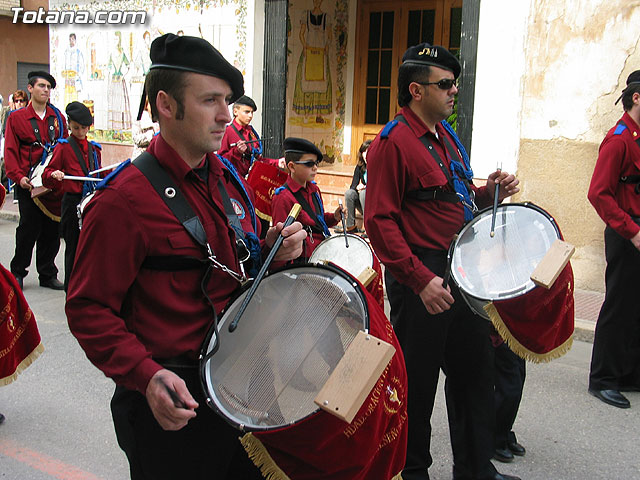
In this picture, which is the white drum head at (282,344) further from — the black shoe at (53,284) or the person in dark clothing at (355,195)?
the person in dark clothing at (355,195)

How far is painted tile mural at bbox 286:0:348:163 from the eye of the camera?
11469 millimetres

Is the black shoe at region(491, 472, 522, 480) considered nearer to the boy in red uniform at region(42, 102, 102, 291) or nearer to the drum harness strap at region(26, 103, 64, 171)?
the boy in red uniform at region(42, 102, 102, 291)

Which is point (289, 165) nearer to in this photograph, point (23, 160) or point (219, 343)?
point (219, 343)

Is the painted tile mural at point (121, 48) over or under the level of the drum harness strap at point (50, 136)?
over

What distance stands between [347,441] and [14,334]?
8.92 feet

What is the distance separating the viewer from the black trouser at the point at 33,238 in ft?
24.7

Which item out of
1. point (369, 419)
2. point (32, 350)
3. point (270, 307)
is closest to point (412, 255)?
point (270, 307)

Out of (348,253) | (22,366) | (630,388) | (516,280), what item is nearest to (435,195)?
(516,280)

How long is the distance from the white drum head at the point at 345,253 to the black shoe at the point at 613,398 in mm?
1857

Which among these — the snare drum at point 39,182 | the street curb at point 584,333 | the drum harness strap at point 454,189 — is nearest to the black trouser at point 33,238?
the snare drum at point 39,182

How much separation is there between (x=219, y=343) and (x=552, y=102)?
6408 millimetres

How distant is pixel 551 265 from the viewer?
2678mm

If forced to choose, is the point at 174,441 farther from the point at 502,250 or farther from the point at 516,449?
the point at 516,449

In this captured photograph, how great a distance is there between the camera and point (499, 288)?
2885 millimetres
